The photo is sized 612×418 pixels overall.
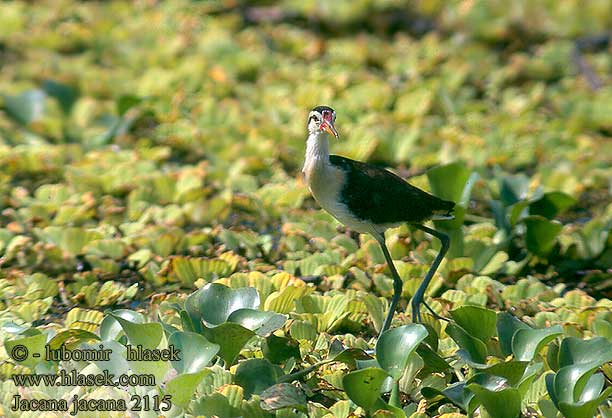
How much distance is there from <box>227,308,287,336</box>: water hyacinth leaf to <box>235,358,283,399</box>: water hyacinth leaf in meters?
0.09

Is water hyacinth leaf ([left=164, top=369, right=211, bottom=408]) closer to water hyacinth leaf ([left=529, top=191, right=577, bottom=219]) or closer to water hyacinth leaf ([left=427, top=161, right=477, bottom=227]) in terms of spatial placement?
water hyacinth leaf ([left=427, top=161, right=477, bottom=227])

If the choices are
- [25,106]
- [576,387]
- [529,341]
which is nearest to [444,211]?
[529,341]

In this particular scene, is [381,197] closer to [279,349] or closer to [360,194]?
[360,194]

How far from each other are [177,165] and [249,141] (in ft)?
1.32

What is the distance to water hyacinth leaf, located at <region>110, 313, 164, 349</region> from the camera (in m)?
2.97

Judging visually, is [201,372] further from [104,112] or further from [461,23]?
[461,23]

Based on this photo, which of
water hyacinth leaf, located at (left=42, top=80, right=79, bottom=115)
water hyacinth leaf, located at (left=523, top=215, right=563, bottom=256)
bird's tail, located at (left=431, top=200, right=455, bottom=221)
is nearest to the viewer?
bird's tail, located at (left=431, top=200, right=455, bottom=221)

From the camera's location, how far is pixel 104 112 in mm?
5801

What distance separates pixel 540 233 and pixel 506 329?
1085 mm

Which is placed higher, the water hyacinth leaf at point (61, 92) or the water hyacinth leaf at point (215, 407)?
the water hyacinth leaf at point (61, 92)

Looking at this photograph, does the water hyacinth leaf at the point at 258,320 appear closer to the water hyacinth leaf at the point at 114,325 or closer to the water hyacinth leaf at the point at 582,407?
the water hyacinth leaf at the point at 114,325

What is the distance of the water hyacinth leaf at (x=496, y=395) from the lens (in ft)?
9.41

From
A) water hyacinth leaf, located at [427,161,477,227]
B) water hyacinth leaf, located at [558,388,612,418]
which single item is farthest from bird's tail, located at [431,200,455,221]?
water hyacinth leaf, located at [558,388,612,418]

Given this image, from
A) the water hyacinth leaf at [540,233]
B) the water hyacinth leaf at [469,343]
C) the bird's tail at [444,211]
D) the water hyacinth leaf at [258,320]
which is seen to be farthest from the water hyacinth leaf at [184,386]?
the water hyacinth leaf at [540,233]
